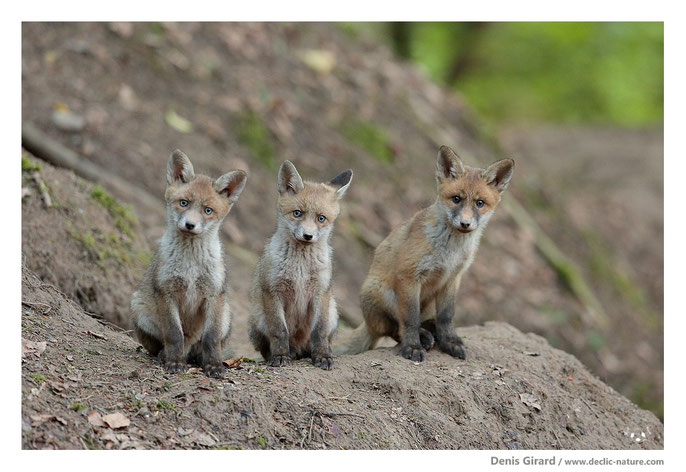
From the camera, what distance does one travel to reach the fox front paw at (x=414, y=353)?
22.6ft

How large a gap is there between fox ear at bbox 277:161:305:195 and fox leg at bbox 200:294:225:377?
1.09 metres

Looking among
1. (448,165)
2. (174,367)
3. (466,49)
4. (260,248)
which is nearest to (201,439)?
(174,367)

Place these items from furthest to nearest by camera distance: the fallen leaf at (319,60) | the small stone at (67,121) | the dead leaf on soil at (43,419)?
the fallen leaf at (319,60) → the small stone at (67,121) → the dead leaf on soil at (43,419)

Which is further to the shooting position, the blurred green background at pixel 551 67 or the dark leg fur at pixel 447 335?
the blurred green background at pixel 551 67

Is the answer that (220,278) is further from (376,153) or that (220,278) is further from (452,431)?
(376,153)

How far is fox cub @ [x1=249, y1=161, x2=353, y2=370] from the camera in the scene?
6.34 metres

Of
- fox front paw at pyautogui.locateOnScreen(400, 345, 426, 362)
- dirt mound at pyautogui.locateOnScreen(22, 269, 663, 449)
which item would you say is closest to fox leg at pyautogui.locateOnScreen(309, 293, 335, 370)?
dirt mound at pyautogui.locateOnScreen(22, 269, 663, 449)

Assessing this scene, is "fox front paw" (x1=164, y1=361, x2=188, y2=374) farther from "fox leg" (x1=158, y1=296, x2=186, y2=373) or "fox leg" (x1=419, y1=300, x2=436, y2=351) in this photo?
"fox leg" (x1=419, y1=300, x2=436, y2=351)

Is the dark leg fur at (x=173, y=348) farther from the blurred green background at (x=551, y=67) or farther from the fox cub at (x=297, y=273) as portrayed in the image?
the blurred green background at (x=551, y=67)

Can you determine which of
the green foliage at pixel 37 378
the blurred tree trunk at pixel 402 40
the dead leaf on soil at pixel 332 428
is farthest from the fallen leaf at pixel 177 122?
the blurred tree trunk at pixel 402 40

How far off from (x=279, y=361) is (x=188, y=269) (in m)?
1.13

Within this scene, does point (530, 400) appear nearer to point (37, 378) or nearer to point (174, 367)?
point (174, 367)

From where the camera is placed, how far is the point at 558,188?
1919 cm

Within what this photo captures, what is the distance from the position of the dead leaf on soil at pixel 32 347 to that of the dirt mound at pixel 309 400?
1 centimetres
